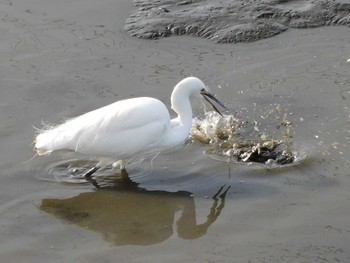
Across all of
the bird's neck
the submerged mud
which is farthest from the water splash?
the submerged mud

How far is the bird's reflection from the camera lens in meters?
6.12

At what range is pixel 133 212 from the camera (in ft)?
21.1

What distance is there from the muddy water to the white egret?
280 mm

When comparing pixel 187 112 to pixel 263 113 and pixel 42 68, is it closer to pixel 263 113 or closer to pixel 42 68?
pixel 263 113

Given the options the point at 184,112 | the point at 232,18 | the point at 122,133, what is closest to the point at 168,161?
the point at 184,112

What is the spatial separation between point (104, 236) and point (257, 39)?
12.6 ft

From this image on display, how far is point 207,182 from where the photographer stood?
674 centimetres

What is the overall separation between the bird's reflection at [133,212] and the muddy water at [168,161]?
1 centimetres

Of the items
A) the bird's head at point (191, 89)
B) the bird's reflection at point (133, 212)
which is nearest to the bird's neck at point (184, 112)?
the bird's head at point (191, 89)

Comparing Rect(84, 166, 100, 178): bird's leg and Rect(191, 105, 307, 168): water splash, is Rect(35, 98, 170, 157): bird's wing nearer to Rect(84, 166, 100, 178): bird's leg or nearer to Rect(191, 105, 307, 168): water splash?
Rect(84, 166, 100, 178): bird's leg

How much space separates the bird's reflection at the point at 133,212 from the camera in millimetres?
6117

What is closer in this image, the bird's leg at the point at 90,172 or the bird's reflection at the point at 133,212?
the bird's reflection at the point at 133,212

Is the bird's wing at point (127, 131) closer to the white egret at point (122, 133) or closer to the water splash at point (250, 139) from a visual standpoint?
the white egret at point (122, 133)

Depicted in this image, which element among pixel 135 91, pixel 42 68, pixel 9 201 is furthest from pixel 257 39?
pixel 9 201
